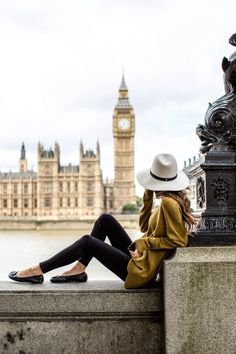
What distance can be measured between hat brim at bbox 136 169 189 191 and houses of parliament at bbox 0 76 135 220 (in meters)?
79.0

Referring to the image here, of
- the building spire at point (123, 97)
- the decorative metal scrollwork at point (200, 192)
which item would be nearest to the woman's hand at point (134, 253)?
the decorative metal scrollwork at point (200, 192)

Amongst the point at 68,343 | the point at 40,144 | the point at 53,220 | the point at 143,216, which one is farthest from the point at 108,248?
the point at 40,144

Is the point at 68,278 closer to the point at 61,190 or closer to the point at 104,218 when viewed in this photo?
the point at 104,218

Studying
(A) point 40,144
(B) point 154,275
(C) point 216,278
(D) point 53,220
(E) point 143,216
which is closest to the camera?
(C) point 216,278

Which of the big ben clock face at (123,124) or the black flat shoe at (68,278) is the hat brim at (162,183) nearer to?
the black flat shoe at (68,278)

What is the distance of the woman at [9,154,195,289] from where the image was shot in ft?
9.68

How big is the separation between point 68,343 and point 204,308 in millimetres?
742

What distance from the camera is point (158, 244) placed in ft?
9.63

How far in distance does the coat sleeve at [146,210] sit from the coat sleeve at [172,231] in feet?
0.86

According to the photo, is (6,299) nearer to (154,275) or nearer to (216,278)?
(154,275)

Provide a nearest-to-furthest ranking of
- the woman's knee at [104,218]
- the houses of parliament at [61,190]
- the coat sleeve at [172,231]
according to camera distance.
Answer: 1. the coat sleeve at [172,231]
2. the woman's knee at [104,218]
3. the houses of parliament at [61,190]

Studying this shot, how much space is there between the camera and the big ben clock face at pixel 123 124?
324 feet

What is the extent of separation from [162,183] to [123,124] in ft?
318

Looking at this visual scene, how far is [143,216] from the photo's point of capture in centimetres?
327
